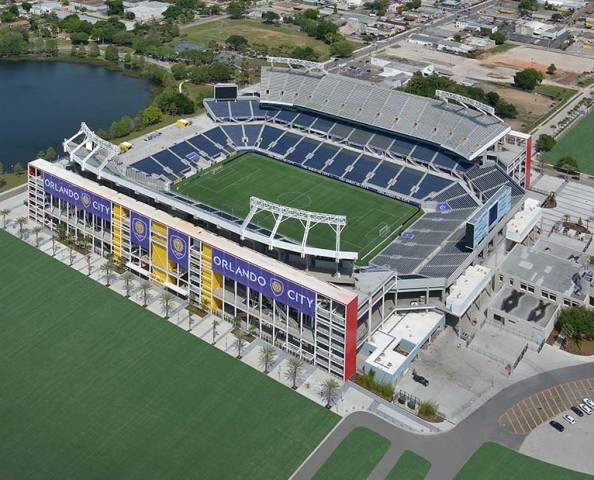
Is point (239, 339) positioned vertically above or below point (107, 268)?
below

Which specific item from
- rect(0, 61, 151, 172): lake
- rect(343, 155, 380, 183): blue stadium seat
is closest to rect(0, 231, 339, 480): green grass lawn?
rect(343, 155, 380, 183): blue stadium seat

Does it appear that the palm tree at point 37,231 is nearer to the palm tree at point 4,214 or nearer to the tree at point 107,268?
the palm tree at point 4,214

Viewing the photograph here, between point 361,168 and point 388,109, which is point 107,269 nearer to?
point 361,168

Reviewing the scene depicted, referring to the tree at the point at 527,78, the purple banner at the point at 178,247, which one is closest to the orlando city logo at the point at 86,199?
the purple banner at the point at 178,247

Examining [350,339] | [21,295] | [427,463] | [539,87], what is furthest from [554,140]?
[21,295]

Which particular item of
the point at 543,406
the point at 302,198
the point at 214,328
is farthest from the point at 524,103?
the point at 214,328
